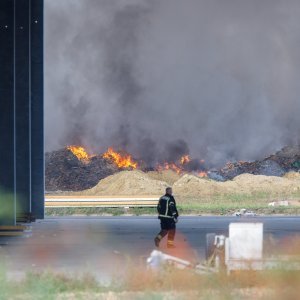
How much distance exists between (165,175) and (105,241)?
42.1 meters

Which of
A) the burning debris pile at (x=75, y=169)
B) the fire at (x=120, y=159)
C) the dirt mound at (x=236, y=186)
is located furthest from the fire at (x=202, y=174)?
the dirt mound at (x=236, y=186)

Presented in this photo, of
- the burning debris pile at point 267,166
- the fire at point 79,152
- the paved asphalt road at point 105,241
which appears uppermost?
the fire at point 79,152

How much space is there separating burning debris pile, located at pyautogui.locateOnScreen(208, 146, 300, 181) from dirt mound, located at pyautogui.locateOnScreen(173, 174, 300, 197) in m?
6.88

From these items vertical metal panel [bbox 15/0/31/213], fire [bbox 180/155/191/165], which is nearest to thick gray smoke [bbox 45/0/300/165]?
fire [bbox 180/155/191/165]

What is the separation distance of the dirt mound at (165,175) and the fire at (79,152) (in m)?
4.50

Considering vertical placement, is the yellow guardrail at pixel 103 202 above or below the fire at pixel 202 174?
below

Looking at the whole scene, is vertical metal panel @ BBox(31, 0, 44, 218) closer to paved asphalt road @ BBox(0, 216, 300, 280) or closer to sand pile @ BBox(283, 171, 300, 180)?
paved asphalt road @ BBox(0, 216, 300, 280)

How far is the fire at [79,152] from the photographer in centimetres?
7238

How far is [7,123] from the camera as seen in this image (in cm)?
3234

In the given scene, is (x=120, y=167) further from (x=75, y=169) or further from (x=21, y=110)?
(x=21, y=110)

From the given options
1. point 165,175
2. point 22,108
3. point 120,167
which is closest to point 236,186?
point 165,175

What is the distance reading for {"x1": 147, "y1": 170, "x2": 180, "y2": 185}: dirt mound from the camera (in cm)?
6905

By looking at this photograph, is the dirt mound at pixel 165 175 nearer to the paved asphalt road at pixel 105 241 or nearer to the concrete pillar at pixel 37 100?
the paved asphalt road at pixel 105 241

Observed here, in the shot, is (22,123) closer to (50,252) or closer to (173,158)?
(50,252)
